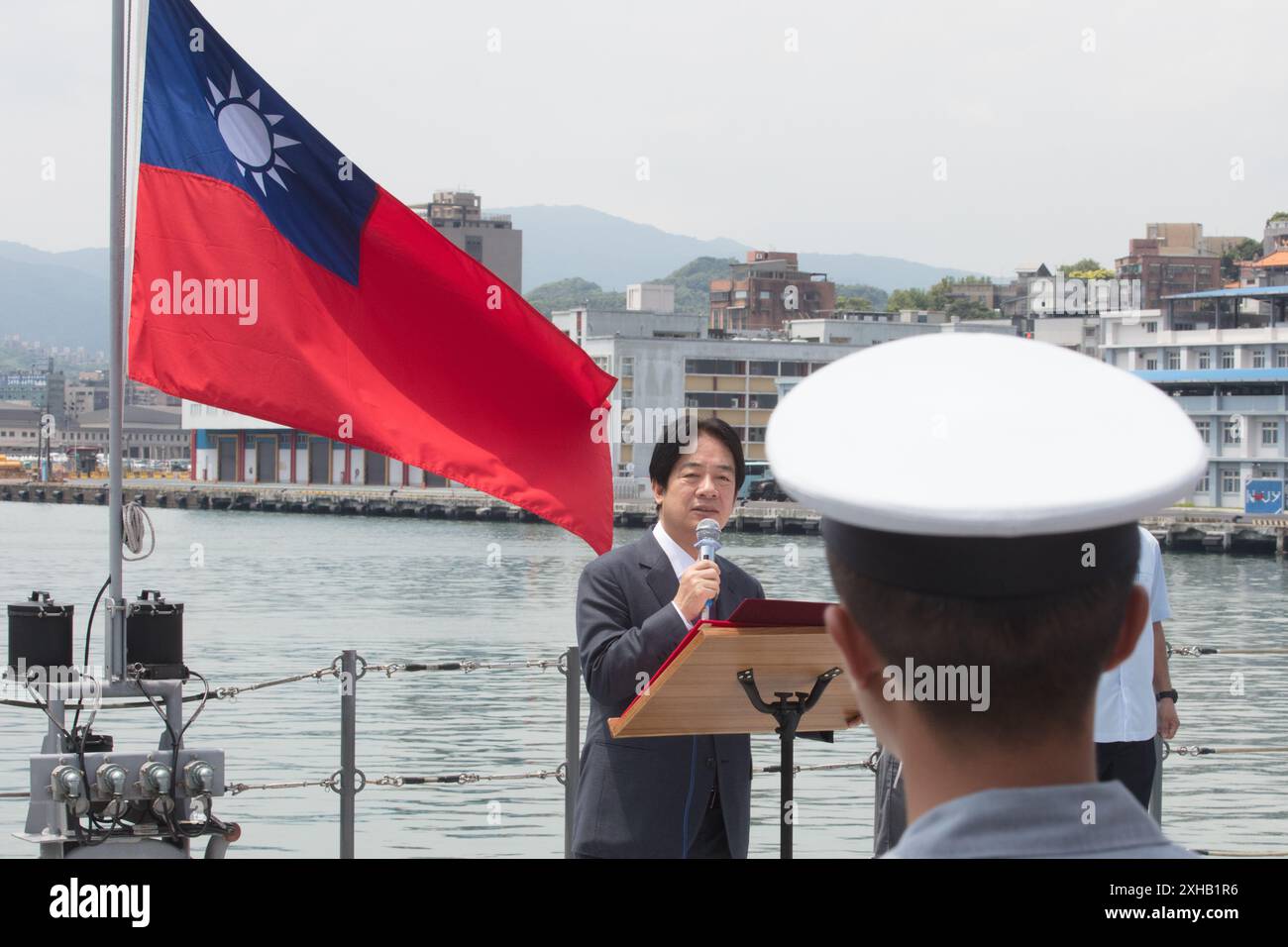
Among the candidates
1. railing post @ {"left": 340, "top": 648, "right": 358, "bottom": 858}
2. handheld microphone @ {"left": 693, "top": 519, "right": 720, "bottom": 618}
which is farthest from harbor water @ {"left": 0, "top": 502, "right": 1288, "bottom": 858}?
handheld microphone @ {"left": 693, "top": 519, "right": 720, "bottom": 618}

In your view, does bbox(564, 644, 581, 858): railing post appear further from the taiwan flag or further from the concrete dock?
the concrete dock

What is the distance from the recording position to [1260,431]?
82.9 meters

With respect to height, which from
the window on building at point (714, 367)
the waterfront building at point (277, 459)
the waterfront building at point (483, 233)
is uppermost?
the waterfront building at point (483, 233)

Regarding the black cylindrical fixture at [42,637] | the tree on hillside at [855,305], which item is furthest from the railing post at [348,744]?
the tree on hillside at [855,305]

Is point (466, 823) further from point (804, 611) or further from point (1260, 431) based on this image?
point (1260, 431)

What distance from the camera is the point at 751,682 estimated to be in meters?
3.69

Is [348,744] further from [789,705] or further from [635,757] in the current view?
[789,705]

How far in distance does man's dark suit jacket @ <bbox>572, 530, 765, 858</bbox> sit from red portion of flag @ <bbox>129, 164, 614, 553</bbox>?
1502mm

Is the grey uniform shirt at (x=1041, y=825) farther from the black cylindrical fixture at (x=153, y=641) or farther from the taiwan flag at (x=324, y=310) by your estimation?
the taiwan flag at (x=324, y=310)

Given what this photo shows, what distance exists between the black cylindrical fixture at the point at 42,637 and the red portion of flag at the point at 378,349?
1.02m

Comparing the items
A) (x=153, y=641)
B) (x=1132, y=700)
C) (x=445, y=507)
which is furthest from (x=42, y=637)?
(x=445, y=507)

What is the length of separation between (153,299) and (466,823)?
8.53 meters

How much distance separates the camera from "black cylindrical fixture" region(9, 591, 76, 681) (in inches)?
198

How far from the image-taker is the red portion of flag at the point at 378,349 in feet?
19.4
